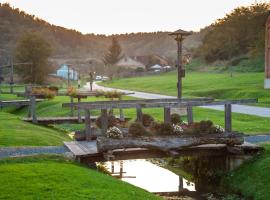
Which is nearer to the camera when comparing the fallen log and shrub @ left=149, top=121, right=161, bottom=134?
the fallen log

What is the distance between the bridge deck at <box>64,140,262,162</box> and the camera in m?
16.1

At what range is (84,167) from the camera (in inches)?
609

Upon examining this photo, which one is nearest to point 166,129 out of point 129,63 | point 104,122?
point 104,122

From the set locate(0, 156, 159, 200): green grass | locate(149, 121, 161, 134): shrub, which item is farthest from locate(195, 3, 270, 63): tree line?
locate(0, 156, 159, 200): green grass

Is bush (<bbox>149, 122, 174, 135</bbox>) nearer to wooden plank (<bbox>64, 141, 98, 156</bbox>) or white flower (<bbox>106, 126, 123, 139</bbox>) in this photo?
white flower (<bbox>106, 126, 123, 139</bbox>)

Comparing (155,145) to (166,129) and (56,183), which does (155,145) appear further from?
(56,183)

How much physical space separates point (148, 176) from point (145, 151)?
2.02m

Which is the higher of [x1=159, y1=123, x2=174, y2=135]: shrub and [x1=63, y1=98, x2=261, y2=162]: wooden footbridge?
[x1=159, y1=123, x2=174, y2=135]: shrub

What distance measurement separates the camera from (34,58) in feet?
294

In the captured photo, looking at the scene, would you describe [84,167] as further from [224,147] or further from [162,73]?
[162,73]

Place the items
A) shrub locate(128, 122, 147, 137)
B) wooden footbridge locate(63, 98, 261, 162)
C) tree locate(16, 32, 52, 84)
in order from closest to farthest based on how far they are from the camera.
A: wooden footbridge locate(63, 98, 261, 162)
shrub locate(128, 122, 147, 137)
tree locate(16, 32, 52, 84)

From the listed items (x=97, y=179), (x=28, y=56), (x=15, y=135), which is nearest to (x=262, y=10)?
(x=28, y=56)

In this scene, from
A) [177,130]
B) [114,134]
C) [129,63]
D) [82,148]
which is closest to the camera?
[114,134]

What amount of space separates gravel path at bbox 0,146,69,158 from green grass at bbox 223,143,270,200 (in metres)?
5.77
